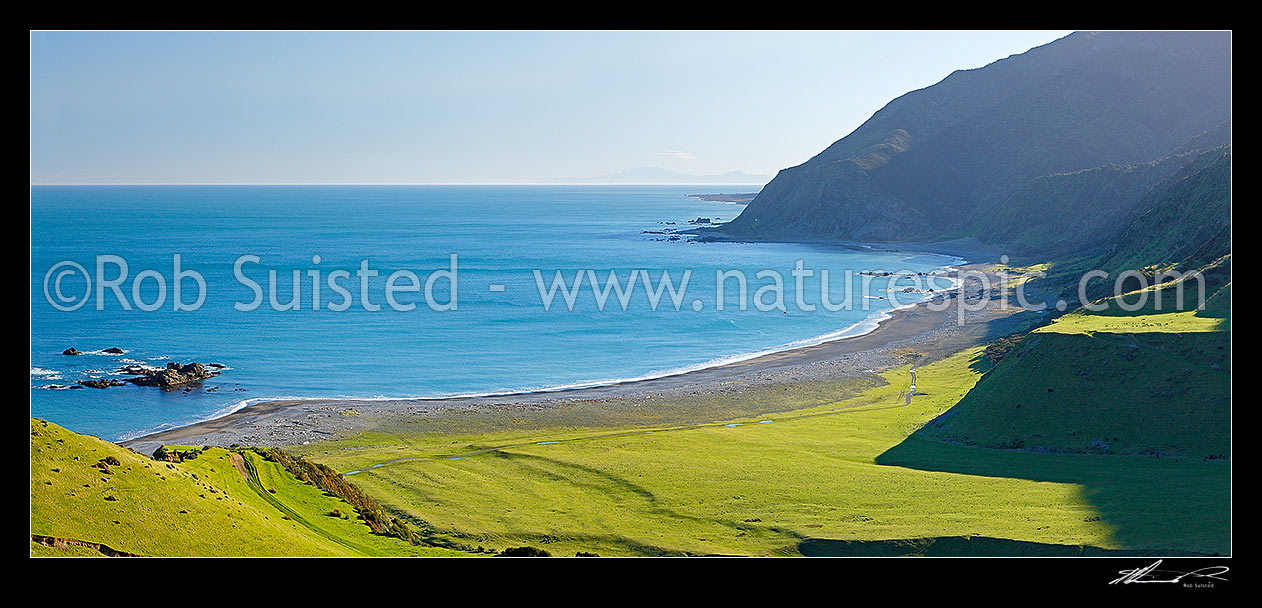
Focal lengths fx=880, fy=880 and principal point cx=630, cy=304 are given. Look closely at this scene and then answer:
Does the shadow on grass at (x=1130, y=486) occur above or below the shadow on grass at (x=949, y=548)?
above

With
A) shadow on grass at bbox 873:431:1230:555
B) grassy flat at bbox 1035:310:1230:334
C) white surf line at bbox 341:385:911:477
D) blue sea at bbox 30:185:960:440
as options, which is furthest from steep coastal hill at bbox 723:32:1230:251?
shadow on grass at bbox 873:431:1230:555

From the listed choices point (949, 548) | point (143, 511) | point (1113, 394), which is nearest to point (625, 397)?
point (1113, 394)

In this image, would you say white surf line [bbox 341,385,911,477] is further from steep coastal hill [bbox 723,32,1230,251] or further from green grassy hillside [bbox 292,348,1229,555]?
steep coastal hill [bbox 723,32,1230,251]

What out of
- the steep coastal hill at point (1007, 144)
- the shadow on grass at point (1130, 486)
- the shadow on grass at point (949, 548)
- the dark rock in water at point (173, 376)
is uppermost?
the steep coastal hill at point (1007, 144)

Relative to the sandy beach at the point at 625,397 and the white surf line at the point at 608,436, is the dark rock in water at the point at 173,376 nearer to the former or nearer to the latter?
the sandy beach at the point at 625,397
